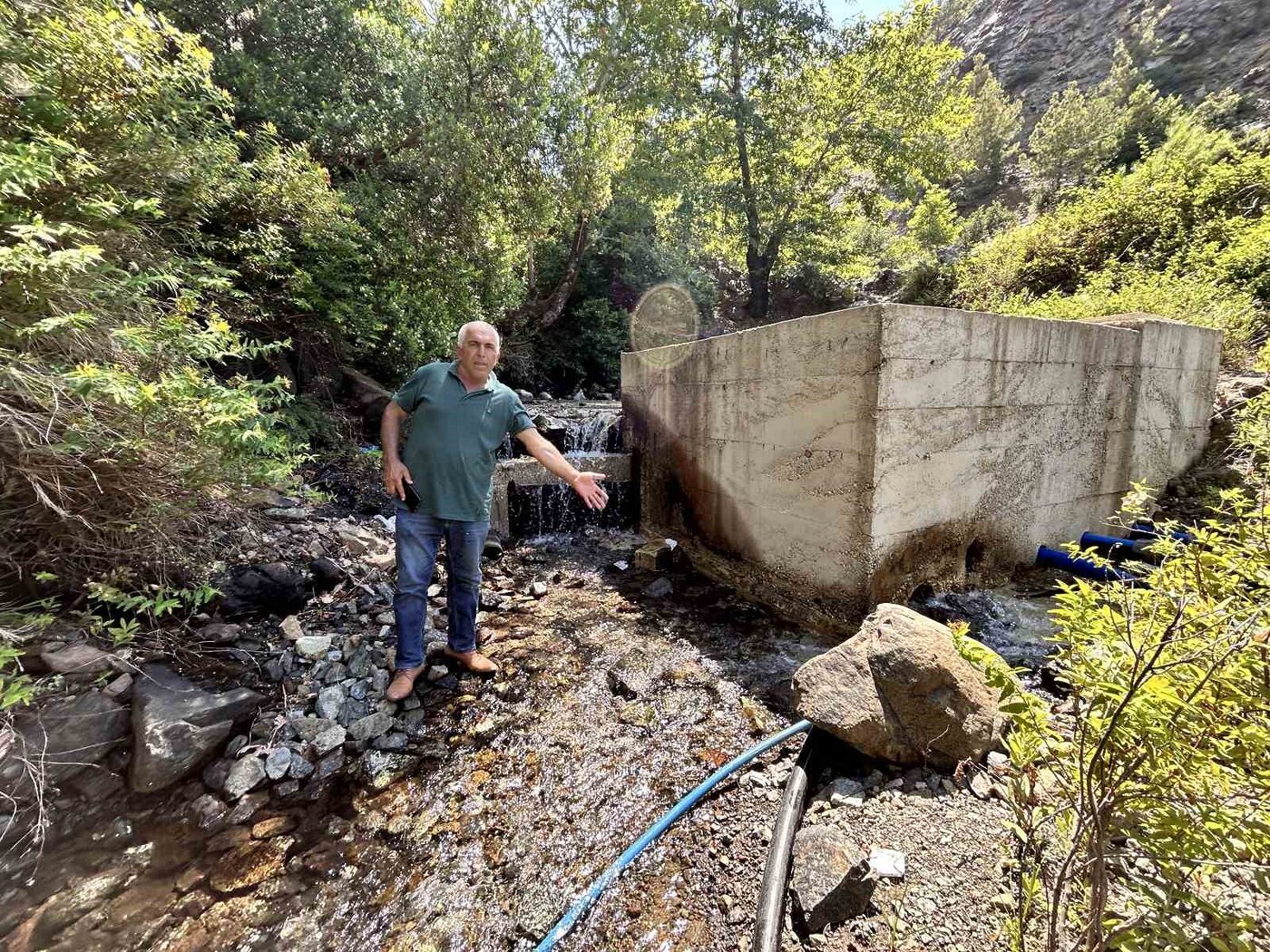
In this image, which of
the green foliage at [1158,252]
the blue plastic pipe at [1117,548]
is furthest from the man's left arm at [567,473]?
the green foliage at [1158,252]

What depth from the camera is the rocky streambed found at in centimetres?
162

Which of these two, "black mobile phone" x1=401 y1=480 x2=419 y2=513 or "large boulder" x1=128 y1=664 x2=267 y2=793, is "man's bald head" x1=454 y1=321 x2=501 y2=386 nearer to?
"black mobile phone" x1=401 y1=480 x2=419 y2=513

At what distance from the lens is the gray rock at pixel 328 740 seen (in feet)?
7.81

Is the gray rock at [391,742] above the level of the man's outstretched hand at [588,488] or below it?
below

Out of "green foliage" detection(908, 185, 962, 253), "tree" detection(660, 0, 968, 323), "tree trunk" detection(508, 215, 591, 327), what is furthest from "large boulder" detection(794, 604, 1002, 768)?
"green foliage" detection(908, 185, 962, 253)

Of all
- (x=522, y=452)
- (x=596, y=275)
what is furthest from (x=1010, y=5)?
(x=522, y=452)

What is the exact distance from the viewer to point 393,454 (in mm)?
2623

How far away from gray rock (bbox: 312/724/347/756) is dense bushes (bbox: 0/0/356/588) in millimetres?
1361

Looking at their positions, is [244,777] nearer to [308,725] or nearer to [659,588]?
[308,725]

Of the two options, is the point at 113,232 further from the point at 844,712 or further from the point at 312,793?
the point at 844,712

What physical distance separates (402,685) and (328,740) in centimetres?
42

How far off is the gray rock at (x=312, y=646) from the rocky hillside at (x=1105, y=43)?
35216 millimetres

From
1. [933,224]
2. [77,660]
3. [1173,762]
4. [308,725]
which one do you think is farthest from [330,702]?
[933,224]

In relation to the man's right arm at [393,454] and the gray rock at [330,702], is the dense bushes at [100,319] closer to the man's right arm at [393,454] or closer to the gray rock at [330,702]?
the man's right arm at [393,454]
